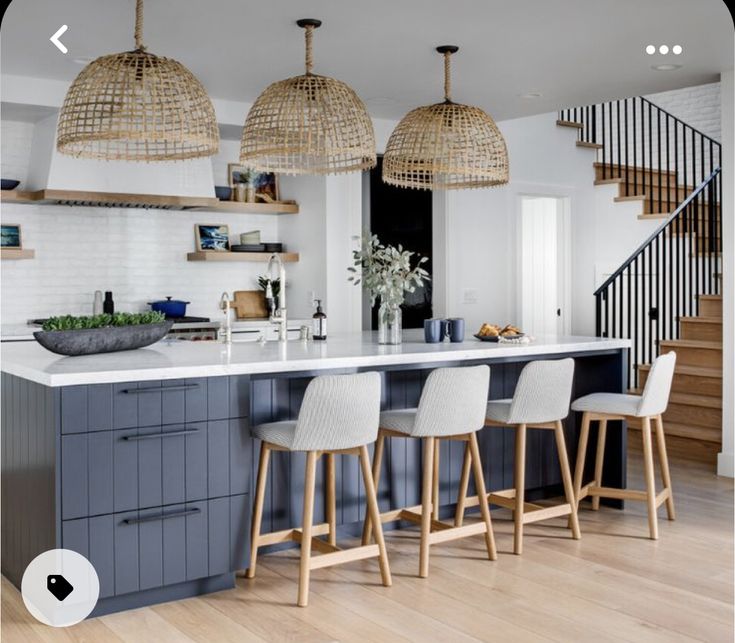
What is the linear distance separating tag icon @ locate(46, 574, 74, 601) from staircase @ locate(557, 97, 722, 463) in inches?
181

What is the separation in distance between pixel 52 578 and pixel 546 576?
78.4 inches

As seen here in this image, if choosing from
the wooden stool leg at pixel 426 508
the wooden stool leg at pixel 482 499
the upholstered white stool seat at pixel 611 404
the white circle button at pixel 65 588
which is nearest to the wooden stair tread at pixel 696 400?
the upholstered white stool seat at pixel 611 404

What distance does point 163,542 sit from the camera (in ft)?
11.7

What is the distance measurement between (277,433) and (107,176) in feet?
11.0

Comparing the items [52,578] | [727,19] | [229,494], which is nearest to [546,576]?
[229,494]

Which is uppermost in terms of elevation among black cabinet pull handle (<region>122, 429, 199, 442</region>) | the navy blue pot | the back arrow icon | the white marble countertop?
the back arrow icon

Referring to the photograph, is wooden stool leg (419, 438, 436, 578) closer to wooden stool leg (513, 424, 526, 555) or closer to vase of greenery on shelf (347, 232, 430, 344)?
wooden stool leg (513, 424, 526, 555)

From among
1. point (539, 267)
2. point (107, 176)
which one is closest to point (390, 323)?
point (107, 176)

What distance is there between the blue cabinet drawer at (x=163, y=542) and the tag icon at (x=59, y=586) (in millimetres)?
113

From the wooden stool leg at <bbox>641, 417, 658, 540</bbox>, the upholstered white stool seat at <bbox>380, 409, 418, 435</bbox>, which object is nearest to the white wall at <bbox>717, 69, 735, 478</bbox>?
the wooden stool leg at <bbox>641, 417, 658, 540</bbox>

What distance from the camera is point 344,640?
3.23m

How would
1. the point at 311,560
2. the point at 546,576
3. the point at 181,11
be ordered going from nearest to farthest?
the point at 311,560, the point at 546,576, the point at 181,11

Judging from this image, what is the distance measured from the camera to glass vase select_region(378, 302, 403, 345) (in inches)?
184

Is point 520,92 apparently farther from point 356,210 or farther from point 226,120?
point 226,120
